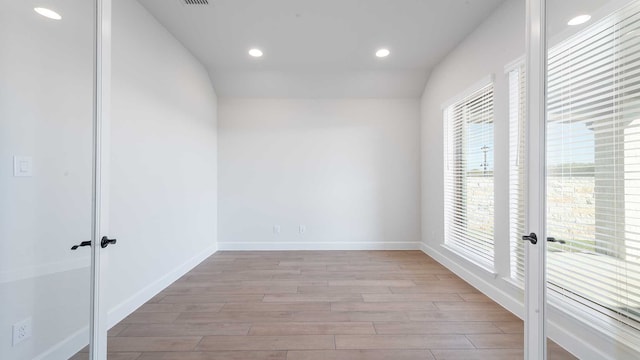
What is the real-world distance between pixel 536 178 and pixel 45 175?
275 centimetres

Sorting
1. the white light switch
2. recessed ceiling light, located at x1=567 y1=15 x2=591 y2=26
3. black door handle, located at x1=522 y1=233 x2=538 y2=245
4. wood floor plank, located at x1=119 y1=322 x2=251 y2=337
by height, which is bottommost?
wood floor plank, located at x1=119 y1=322 x2=251 y2=337

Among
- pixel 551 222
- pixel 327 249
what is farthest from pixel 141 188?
pixel 551 222

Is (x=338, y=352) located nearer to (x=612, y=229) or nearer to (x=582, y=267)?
(x=582, y=267)

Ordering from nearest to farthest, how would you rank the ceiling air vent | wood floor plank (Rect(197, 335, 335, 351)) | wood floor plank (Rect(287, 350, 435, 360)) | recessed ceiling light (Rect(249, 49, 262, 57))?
1. wood floor plank (Rect(287, 350, 435, 360))
2. wood floor plank (Rect(197, 335, 335, 351))
3. the ceiling air vent
4. recessed ceiling light (Rect(249, 49, 262, 57))

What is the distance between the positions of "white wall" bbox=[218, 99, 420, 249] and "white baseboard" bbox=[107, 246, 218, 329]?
3.59 ft

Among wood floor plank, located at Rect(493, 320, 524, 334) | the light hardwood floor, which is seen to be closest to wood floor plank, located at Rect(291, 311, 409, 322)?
the light hardwood floor

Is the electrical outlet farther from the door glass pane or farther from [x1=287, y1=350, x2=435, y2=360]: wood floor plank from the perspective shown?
[x1=287, y1=350, x2=435, y2=360]: wood floor plank

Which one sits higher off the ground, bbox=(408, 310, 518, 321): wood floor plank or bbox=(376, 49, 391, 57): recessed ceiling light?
bbox=(376, 49, 391, 57): recessed ceiling light

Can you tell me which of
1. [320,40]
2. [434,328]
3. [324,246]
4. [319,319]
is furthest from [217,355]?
[320,40]

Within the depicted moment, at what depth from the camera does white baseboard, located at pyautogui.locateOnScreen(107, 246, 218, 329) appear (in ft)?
7.33

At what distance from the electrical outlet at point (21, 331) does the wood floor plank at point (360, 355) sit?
1484 millimetres

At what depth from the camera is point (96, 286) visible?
4.58 feet

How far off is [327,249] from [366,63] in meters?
3.04

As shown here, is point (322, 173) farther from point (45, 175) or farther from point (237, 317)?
point (45, 175)
